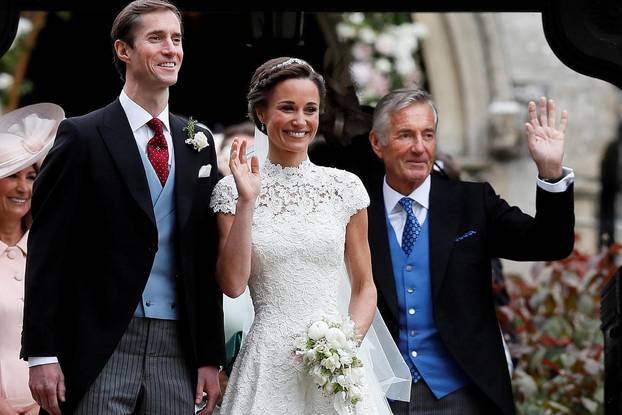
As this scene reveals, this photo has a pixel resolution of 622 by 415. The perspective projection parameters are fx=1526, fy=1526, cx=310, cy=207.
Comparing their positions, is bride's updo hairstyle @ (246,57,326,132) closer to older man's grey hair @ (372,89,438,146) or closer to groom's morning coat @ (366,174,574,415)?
older man's grey hair @ (372,89,438,146)

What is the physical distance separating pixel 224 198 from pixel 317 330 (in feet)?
1.86

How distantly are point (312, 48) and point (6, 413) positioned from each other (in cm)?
298

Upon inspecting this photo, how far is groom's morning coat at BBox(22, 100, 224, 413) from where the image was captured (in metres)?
4.97

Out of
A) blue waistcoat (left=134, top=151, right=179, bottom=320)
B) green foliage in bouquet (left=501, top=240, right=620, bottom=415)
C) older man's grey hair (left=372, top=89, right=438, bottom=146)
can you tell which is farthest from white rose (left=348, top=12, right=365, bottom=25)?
blue waistcoat (left=134, top=151, right=179, bottom=320)

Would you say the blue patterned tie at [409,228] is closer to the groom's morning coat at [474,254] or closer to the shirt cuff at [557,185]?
the groom's morning coat at [474,254]

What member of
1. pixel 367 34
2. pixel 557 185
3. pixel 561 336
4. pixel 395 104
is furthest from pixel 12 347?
pixel 367 34

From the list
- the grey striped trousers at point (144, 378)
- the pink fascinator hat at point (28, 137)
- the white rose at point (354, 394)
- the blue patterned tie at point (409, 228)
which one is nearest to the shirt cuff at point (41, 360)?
the grey striped trousers at point (144, 378)

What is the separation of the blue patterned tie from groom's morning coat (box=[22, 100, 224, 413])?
117 cm

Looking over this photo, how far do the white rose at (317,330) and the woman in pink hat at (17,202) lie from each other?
143 cm

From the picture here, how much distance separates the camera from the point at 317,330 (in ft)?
17.2

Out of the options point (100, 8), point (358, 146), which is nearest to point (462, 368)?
point (358, 146)

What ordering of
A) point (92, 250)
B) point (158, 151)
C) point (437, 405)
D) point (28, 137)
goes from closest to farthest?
point (92, 250), point (158, 151), point (437, 405), point (28, 137)

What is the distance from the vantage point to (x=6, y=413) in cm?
595

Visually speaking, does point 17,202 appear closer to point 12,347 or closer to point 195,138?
point 12,347
